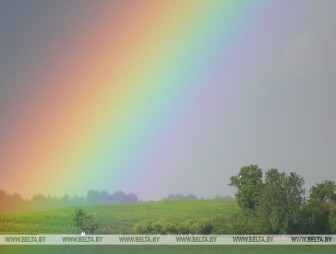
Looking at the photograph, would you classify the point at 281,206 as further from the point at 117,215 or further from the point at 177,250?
the point at 117,215

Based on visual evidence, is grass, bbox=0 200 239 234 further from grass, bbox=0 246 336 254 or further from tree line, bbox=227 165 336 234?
grass, bbox=0 246 336 254

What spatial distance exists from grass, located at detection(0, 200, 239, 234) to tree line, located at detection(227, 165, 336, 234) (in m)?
1.89

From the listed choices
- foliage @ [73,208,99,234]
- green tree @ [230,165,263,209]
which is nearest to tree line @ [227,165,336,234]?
green tree @ [230,165,263,209]

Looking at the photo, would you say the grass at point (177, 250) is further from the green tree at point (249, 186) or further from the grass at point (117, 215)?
the grass at point (117, 215)

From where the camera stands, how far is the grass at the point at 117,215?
96.3 feet

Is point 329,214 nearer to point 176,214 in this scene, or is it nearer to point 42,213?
point 176,214

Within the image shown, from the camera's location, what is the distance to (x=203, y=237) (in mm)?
24641

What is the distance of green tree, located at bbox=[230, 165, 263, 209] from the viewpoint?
26234mm

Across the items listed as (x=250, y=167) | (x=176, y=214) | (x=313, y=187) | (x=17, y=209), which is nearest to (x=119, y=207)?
(x=176, y=214)

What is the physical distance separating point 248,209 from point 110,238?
19.6 ft
